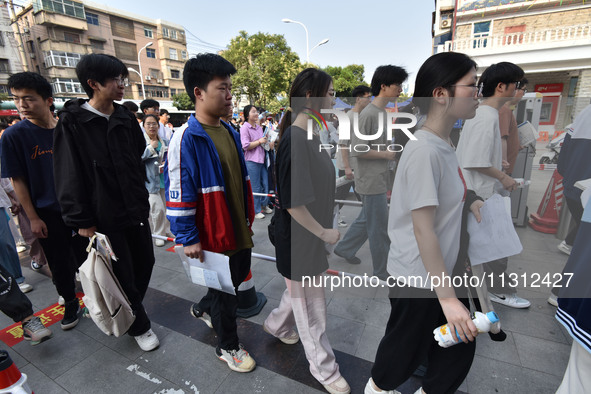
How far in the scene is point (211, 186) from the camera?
177 cm

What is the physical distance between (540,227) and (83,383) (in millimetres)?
5469

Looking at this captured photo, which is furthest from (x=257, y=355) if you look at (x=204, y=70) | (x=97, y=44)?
(x=97, y=44)

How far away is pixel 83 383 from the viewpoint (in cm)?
196

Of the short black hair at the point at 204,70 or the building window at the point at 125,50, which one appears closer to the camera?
the short black hair at the point at 204,70

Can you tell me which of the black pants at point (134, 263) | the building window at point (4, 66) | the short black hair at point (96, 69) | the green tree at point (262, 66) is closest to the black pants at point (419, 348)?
the black pants at point (134, 263)

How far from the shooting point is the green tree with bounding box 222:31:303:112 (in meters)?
21.2

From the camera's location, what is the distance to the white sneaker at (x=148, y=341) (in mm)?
2219

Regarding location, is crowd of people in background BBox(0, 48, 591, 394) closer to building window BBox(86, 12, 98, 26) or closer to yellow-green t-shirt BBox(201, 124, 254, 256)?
yellow-green t-shirt BBox(201, 124, 254, 256)

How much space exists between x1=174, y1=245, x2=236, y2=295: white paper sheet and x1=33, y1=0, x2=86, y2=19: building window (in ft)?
121

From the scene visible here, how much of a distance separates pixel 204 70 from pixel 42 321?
2.61m

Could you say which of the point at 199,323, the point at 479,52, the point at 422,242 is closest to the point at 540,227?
the point at 422,242

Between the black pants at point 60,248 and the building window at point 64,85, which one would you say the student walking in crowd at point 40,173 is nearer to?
the black pants at point 60,248

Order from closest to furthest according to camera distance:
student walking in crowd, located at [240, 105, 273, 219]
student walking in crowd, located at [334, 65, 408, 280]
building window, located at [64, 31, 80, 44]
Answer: student walking in crowd, located at [334, 65, 408, 280]
student walking in crowd, located at [240, 105, 273, 219]
building window, located at [64, 31, 80, 44]

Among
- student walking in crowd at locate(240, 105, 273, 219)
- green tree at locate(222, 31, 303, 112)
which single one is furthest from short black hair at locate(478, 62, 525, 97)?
green tree at locate(222, 31, 303, 112)
